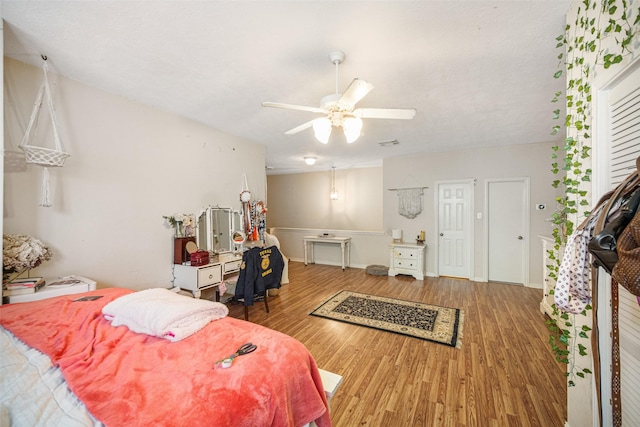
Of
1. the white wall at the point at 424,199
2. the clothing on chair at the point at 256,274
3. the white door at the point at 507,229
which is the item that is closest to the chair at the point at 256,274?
the clothing on chair at the point at 256,274

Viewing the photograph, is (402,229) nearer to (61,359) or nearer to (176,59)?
(176,59)

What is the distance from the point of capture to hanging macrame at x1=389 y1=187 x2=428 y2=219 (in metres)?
4.90

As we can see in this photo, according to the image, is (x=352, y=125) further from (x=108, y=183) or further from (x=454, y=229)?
(x=454, y=229)

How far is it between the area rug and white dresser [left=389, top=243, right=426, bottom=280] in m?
1.36

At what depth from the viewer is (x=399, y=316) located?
10.0ft

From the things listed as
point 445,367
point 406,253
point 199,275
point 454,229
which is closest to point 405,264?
point 406,253

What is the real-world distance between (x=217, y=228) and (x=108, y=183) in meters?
1.29

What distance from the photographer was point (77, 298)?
1.59m

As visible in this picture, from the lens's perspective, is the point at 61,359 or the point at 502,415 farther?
the point at 502,415

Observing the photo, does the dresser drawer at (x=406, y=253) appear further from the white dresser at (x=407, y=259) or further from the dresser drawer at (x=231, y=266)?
the dresser drawer at (x=231, y=266)

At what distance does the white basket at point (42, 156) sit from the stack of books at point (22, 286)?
832 mm

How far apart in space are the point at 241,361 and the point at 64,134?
2.45 metres

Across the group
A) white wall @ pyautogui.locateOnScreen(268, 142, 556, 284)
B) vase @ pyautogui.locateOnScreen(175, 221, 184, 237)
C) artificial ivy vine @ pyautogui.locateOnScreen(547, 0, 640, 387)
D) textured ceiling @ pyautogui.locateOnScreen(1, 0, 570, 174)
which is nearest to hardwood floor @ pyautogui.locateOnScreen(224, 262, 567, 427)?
artificial ivy vine @ pyautogui.locateOnScreen(547, 0, 640, 387)

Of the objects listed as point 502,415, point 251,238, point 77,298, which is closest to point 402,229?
point 251,238
